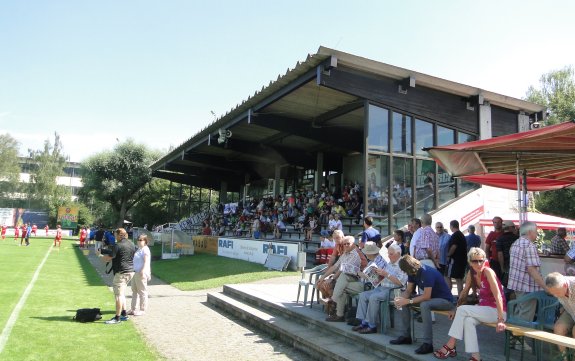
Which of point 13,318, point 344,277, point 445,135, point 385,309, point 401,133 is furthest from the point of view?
point 445,135

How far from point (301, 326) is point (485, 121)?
12387mm

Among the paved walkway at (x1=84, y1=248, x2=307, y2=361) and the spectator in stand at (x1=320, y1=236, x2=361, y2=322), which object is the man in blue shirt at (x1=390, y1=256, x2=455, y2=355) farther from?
the paved walkway at (x1=84, y1=248, x2=307, y2=361)

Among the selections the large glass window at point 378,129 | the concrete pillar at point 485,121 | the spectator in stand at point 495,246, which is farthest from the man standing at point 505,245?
the concrete pillar at point 485,121

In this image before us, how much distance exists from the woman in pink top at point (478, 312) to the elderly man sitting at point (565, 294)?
51 cm

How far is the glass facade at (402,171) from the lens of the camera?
14305 mm

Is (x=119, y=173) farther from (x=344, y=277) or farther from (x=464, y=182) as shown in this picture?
(x=344, y=277)

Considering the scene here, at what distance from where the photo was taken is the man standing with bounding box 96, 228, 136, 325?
8266 mm

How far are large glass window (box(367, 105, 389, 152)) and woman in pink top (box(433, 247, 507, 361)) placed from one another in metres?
9.61

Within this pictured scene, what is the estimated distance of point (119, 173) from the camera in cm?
4544

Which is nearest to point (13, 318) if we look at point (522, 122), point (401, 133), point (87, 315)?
point (87, 315)

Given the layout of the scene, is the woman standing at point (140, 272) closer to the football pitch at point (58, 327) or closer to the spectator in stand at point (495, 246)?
the football pitch at point (58, 327)

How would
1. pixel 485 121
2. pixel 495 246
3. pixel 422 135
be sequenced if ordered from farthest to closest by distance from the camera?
pixel 485 121, pixel 422 135, pixel 495 246

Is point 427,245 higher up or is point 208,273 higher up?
point 427,245

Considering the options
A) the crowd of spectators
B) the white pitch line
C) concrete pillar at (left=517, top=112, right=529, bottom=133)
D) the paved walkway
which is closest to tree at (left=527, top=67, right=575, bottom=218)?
concrete pillar at (left=517, top=112, right=529, bottom=133)
